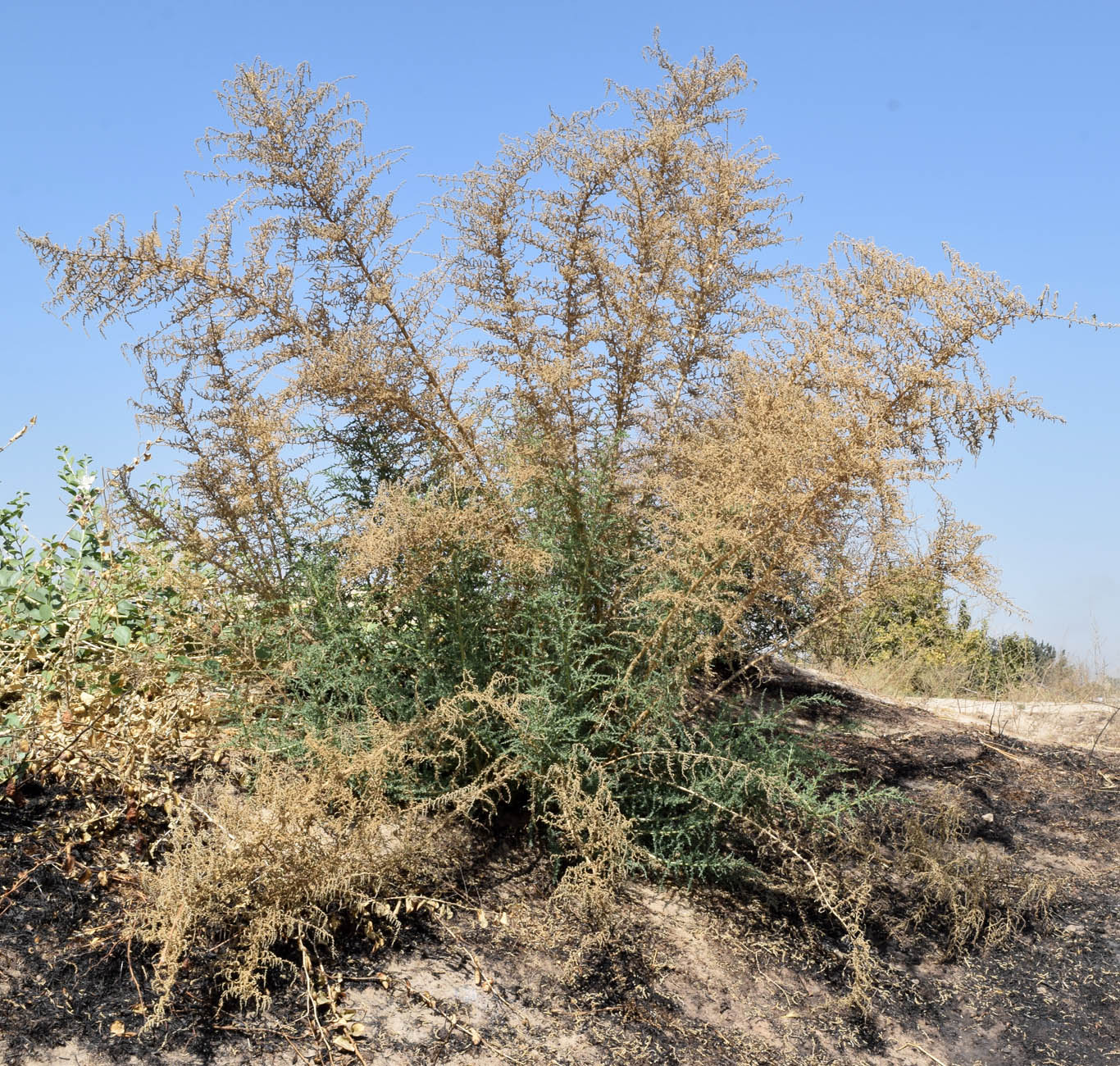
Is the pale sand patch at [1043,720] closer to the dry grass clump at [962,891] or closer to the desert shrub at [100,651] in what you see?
the dry grass clump at [962,891]

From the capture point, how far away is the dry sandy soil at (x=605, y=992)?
3.08 m

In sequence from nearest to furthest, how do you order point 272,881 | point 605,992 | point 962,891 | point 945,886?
1. point 272,881
2. point 605,992
3. point 945,886
4. point 962,891

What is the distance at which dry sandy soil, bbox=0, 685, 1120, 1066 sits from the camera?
3.08 meters

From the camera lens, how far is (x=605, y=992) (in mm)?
3537

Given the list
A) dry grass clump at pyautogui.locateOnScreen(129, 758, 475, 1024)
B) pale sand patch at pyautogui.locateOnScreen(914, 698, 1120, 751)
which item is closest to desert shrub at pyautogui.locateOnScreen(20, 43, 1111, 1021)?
dry grass clump at pyautogui.locateOnScreen(129, 758, 475, 1024)

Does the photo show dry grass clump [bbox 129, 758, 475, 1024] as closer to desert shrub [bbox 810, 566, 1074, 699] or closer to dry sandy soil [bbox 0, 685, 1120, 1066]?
dry sandy soil [bbox 0, 685, 1120, 1066]

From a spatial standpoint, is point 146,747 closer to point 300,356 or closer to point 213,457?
point 213,457

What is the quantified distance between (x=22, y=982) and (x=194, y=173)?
10.6ft

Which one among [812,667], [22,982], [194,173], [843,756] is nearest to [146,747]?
[22,982]

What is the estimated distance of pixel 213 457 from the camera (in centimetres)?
461

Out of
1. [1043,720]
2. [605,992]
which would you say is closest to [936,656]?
[1043,720]

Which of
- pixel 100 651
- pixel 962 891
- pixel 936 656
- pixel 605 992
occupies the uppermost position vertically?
pixel 936 656

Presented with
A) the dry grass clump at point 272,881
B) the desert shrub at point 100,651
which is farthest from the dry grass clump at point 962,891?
the desert shrub at point 100,651

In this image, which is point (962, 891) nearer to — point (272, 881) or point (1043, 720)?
point (272, 881)
